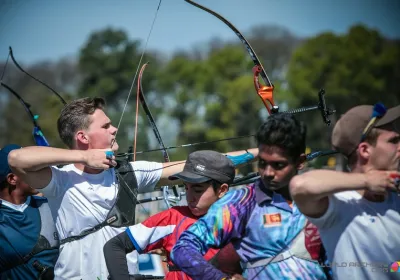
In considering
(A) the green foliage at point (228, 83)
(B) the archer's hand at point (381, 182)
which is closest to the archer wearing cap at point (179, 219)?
(B) the archer's hand at point (381, 182)

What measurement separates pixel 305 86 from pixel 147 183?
36706mm

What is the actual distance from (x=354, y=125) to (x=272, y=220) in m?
0.59

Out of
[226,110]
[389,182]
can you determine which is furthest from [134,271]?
[226,110]

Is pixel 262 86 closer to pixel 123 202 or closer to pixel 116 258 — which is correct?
pixel 123 202

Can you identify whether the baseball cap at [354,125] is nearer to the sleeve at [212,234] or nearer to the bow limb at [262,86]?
the sleeve at [212,234]

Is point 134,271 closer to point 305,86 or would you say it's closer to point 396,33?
point 305,86

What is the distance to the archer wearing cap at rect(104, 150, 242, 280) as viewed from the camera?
11.7ft

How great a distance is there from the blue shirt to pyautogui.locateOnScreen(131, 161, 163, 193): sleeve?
1.04 metres

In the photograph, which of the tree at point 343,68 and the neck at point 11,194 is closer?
the neck at point 11,194

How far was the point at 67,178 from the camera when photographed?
4.21 metres

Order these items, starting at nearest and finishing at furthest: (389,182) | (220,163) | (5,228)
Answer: (389,182), (220,163), (5,228)

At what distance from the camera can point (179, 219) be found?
3.81 meters

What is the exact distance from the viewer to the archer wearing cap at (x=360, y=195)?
8.79ft

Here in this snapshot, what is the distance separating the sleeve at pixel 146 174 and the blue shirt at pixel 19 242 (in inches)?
41.1
